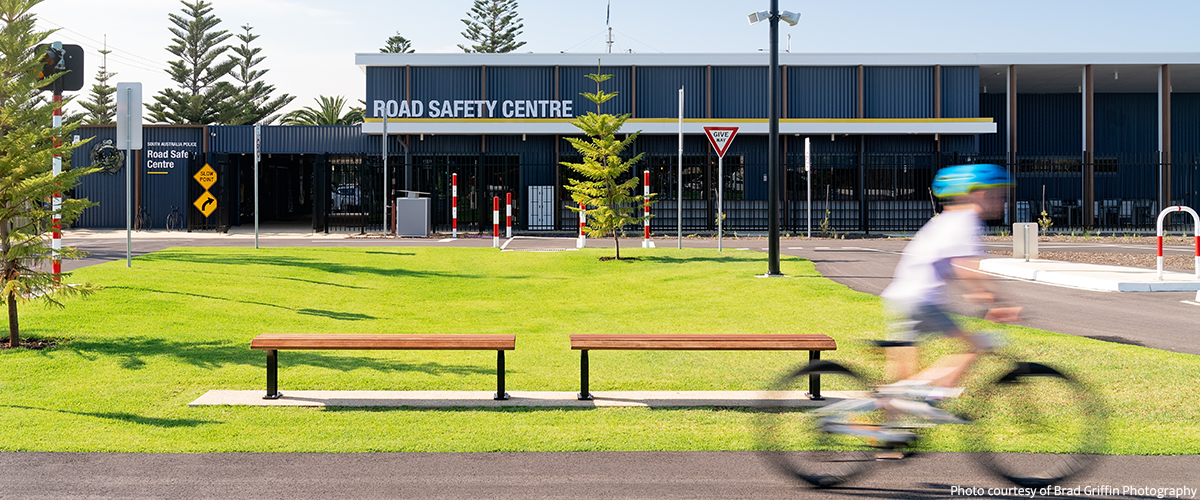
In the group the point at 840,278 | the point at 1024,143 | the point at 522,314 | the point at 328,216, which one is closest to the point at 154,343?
the point at 522,314

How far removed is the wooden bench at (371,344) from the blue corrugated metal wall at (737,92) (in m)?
28.6

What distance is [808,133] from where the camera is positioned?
33344 millimetres

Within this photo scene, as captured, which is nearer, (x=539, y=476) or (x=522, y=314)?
(x=539, y=476)

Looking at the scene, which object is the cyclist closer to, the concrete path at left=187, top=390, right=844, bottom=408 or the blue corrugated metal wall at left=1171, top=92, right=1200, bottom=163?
the concrete path at left=187, top=390, right=844, bottom=408

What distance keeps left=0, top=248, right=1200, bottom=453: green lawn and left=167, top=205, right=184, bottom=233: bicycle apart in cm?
1805

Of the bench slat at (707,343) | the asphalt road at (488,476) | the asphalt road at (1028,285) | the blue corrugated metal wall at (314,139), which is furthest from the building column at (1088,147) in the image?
the asphalt road at (488,476)

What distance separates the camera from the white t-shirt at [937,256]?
514cm

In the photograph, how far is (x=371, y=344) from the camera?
7199mm

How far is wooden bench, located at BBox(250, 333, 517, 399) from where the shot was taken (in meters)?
7.13

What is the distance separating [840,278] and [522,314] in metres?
6.28

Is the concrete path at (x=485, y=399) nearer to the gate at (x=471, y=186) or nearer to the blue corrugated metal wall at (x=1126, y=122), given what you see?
the gate at (x=471, y=186)

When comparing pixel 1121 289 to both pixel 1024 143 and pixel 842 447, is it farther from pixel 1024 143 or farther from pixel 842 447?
pixel 1024 143

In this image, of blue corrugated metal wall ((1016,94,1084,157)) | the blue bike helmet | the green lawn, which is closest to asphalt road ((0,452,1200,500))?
the green lawn

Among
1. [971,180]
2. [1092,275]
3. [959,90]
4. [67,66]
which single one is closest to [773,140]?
[1092,275]
